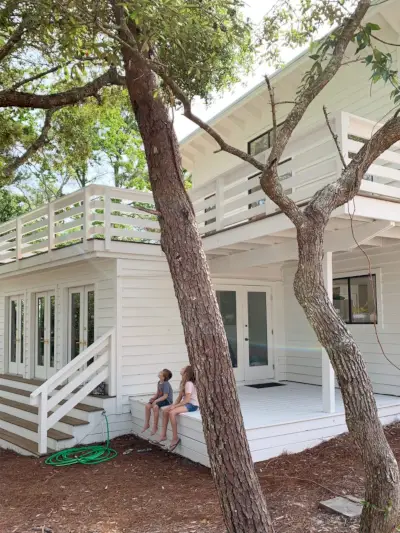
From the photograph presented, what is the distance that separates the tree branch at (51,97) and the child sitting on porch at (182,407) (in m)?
4.67

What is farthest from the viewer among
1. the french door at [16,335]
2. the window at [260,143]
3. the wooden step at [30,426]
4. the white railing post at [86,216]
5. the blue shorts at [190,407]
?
the french door at [16,335]

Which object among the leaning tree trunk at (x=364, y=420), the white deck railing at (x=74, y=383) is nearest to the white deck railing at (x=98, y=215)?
the white deck railing at (x=74, y=383)

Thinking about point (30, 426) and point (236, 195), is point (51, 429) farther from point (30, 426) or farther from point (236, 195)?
point (236, 195)

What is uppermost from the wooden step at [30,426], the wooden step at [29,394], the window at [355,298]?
the window at [355,298]

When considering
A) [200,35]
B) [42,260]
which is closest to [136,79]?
[200,35]

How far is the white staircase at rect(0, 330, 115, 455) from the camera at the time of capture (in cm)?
738

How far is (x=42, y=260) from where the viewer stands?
33.8 ft

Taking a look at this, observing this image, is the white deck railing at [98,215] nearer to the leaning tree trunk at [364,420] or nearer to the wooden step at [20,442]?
the wooden step at [20,442]

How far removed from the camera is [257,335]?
10766 millimetres

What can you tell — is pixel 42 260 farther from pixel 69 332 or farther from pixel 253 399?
pixel 253 399

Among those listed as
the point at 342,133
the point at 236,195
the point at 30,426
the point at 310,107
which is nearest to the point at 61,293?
the point at 30,426

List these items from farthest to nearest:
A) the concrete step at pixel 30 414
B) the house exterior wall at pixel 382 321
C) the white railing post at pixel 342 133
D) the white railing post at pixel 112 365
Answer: the house exterior wall at pixel 382 321
the white railing post at pixel 112 365
the concrete step at pixel 30 414
the white railing post at pixel 342 133

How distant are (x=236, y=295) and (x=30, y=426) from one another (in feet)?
15.9

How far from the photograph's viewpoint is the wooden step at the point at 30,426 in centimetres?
771
